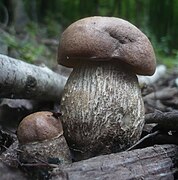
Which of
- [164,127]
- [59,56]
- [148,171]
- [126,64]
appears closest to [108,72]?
[126,64]

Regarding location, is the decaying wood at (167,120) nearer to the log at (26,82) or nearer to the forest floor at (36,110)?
the forest floor at (36,110)

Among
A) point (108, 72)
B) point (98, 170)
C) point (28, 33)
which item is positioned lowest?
point (28, 33)

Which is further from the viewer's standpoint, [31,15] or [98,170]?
[31,15]

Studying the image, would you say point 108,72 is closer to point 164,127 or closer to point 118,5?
point 164,127

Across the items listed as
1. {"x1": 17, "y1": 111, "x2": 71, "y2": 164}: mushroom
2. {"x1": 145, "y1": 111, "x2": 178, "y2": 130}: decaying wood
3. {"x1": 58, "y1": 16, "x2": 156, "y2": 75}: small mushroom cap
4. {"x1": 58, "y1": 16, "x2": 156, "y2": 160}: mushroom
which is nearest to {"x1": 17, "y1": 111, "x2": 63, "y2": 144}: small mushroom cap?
{"x1": 17, "y1": 111, "x2": 71, "y2": 164}: mushroom

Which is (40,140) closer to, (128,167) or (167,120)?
(128,167)

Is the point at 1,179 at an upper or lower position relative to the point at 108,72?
lower

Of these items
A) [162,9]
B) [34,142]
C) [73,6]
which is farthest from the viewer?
[73,6]


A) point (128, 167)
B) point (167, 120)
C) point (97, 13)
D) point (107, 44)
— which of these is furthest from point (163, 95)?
point (97, 13)

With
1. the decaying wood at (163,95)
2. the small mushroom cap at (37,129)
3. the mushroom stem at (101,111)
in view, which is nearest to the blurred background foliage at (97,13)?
the decaying wood at (163,95)
